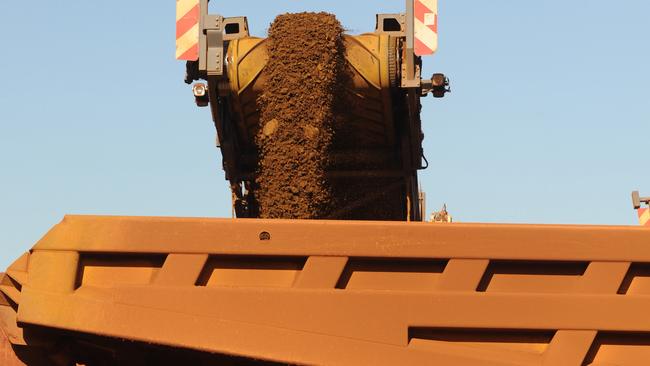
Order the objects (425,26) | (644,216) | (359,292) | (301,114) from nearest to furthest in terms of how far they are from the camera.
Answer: (359,292), (301,114), (425,26), (644,216)

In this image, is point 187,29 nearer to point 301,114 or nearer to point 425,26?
point 301,114

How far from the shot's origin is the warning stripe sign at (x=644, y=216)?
23.8ft

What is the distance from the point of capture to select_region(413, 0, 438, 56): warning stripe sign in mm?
5547

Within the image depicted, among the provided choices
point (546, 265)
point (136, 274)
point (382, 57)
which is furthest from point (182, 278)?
point (382, 57)

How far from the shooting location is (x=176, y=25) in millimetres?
5656

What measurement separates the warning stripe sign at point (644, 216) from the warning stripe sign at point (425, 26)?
2.61 metres

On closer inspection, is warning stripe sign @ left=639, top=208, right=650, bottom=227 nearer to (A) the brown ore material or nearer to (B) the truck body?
(A) the brown ore material

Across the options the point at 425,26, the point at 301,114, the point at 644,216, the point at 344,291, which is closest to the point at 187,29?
the point at 301,114

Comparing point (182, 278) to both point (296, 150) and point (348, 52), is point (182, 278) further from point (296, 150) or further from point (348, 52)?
point (348, 52)

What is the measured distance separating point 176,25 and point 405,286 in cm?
287

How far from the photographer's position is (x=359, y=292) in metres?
3.25

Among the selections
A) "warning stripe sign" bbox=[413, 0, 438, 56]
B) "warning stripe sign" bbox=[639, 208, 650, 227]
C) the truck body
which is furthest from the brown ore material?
"warning stripe sign" bbox=[639, 208, 650, 227]

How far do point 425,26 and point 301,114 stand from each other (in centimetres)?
88

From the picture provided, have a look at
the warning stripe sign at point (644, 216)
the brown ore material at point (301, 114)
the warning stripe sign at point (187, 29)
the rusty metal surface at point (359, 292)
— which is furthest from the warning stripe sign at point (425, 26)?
the warning stripe sign at point (644, 216)
